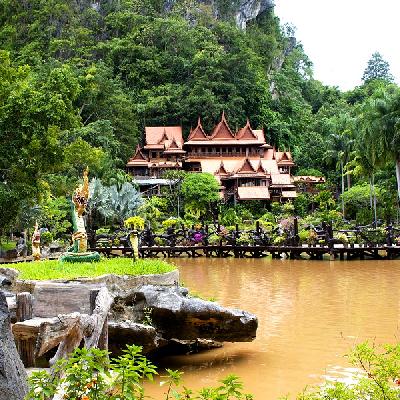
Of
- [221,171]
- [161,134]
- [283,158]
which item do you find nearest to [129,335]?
[221,171]

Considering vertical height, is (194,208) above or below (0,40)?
below

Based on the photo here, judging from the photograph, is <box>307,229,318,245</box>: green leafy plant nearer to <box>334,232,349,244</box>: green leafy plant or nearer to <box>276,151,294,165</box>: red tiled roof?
<box>334,232,349,244</box>: green leafy plant

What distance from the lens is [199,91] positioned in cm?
5622

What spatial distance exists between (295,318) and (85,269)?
208 inches

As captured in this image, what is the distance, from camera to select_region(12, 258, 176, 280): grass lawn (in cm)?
1026

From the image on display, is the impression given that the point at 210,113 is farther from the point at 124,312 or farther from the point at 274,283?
the point at 124,312

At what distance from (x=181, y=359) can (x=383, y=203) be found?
3045 centimetres

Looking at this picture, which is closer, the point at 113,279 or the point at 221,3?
the point at 113,279

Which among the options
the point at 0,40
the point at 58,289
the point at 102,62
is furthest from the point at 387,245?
the point at 0,40

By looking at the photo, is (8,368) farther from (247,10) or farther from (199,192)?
(247,10)

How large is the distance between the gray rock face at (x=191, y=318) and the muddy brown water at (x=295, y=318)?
0.48m

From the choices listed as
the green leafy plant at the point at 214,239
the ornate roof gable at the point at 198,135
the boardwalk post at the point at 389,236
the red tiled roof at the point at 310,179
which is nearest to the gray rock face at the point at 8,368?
the boardwalk post at the point at 389,236

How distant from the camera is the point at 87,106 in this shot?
49.6 meters

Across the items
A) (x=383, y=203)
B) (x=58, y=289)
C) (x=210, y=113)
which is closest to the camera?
(x=58, y=289)
